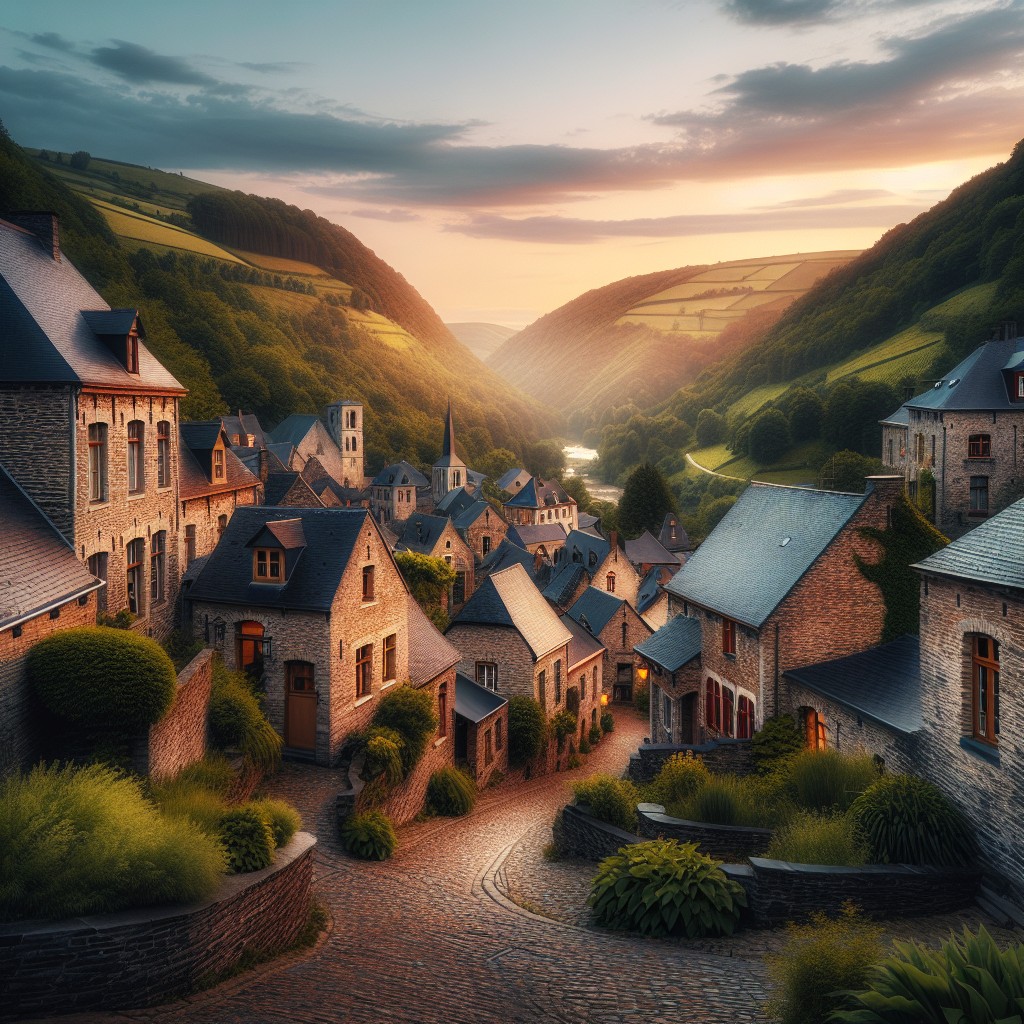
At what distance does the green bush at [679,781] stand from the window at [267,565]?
11.0 meters

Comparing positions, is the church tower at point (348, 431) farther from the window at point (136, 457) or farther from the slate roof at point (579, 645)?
the window at point (136, 457)

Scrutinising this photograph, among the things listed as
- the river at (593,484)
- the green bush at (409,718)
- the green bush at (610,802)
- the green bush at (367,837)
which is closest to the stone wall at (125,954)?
the green bush at (367,837)

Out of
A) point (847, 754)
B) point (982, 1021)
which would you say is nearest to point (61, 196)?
point (847, 754)

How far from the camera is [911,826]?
1609 centimetres

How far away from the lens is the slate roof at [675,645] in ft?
101

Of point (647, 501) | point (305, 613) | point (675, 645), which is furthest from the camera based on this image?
point (647, 501)

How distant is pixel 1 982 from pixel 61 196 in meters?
105

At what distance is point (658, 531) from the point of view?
9850 cm

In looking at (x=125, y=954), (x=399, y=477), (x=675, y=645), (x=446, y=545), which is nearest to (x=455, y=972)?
(x=125, y=954)

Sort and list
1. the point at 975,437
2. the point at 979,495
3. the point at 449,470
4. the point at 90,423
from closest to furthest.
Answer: the point at 90,423 < the point at 975,437 < the point at 979,495 < the point at 449,470

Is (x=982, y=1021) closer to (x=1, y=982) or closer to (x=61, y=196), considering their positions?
(x=1, y=982)

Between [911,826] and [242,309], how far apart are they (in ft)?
485

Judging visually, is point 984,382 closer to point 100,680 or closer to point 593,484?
point 100,680

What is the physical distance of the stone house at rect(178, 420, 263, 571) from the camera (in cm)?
3089
